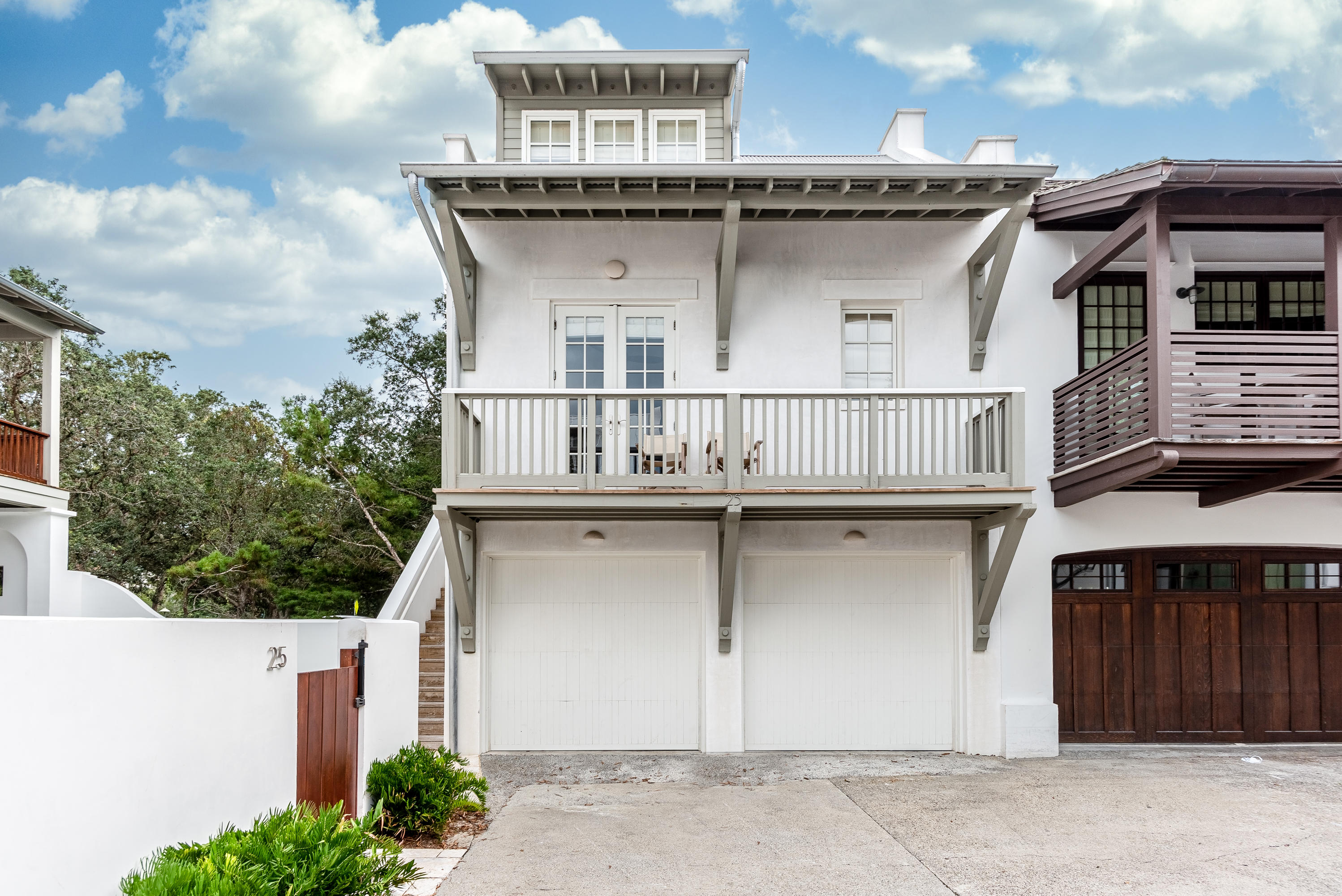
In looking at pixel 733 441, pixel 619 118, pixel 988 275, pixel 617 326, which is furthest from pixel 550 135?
pixel 988 275

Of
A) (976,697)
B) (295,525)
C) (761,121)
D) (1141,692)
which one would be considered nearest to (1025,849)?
(976,697)

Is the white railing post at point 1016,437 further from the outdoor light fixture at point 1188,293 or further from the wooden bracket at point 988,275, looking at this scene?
the outdoor light fixture at point 1188,293

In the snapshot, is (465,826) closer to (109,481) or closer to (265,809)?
(265,809)

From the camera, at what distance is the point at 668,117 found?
1185 cm

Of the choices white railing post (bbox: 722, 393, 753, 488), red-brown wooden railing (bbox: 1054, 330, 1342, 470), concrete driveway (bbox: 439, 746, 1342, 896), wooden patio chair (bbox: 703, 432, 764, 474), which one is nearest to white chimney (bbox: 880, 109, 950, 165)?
red-brown wooden railing (bbox: 1054, 330, 1342, 470)

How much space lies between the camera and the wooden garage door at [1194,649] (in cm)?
1113

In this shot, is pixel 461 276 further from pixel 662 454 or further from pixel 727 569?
pixel 727 569

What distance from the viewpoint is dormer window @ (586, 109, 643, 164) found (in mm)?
11805

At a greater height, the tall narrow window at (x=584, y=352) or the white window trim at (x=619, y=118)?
the white window trim at (x=619, y=118)

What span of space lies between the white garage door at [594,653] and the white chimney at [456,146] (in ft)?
15.5

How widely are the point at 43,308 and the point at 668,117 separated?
9743 mm

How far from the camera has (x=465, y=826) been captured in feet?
25.1

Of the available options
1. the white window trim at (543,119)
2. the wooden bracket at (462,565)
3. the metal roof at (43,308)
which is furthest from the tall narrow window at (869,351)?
the metal roof at (43,308)

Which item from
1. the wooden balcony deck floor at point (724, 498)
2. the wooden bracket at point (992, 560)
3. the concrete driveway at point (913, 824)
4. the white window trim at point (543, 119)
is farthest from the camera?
the white window trim at point (543, 119)
